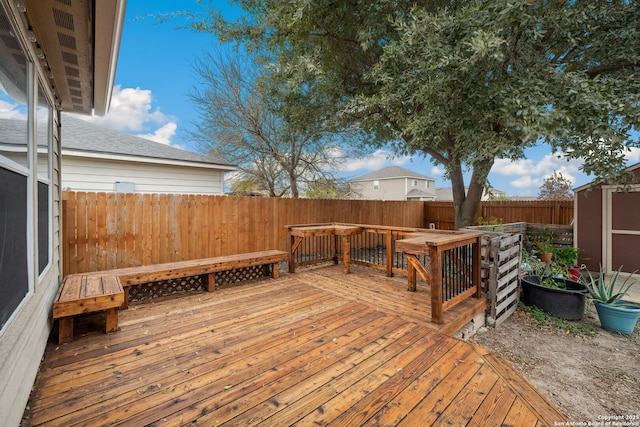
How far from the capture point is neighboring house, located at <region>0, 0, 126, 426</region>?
1498 mm

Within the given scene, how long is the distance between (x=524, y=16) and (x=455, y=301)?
373cm

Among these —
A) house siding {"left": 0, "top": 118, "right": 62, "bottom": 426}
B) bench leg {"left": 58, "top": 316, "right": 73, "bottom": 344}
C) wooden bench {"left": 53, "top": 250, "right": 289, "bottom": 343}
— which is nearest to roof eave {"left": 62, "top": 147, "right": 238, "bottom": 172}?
wooden bench {"left": 53, "top": 250, "right": 289, "bottom": 343}

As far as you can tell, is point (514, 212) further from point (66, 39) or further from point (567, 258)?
point (66, 39)

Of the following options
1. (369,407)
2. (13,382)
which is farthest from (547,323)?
(13,382)

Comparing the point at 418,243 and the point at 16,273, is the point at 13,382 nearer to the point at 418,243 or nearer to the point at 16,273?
the point at 16,273

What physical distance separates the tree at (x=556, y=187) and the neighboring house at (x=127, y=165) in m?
20.8

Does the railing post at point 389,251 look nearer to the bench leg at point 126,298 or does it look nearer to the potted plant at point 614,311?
the potted plant at point 614,311

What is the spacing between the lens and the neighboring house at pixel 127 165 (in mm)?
6125

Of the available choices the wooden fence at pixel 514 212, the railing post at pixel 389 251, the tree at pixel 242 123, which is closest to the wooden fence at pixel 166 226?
the tree at pixel 242 123

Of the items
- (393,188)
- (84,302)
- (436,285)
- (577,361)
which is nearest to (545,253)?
(577,361)

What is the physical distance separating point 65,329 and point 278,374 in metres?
2.04

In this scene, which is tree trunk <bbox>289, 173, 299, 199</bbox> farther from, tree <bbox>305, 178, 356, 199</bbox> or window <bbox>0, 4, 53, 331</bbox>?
window <bbox>0, 4, 53, 331</bbox>

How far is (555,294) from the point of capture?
411 centimetres

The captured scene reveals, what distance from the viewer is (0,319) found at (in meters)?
1.38
